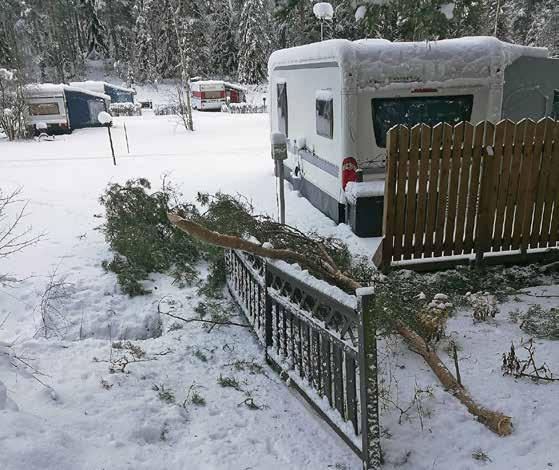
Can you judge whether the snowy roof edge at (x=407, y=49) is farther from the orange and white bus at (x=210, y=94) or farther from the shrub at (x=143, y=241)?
the orange and white bus at (x=210, y=94)

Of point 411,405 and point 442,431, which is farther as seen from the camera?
point 411,405

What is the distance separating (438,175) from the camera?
17.8 ft

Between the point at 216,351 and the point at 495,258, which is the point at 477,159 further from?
the point at 216,351

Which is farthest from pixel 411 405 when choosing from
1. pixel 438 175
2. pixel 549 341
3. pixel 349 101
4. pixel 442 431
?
pixel 349 101

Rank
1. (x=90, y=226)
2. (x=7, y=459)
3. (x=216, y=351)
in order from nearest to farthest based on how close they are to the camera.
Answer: (x=7, y=459) < (x=216, y=351) < (x=90, y=226)

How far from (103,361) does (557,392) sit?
342cm

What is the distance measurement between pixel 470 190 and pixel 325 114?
309 cm

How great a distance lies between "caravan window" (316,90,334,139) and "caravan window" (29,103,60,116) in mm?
21718

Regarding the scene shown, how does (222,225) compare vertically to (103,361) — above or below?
above

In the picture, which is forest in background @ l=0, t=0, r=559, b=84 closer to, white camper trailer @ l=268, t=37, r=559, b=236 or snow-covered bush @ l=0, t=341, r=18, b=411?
white camper trailer @ l=268, t=37, r=559, b=236

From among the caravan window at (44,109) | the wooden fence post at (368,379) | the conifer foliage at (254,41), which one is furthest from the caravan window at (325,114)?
the conifer foliage at (254,41)

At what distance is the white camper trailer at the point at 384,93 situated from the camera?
6.95m

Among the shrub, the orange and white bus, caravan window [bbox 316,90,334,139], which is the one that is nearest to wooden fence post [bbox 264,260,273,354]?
the shrub

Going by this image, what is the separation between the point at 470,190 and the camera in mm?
5555
